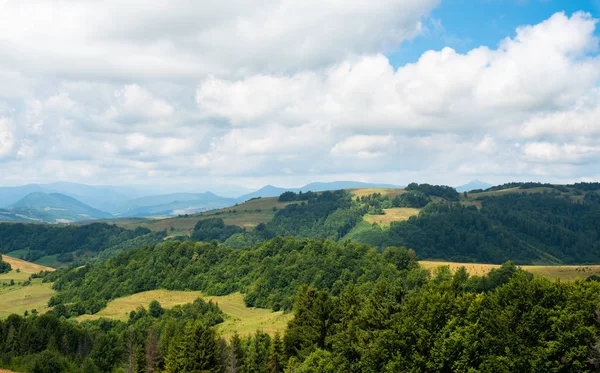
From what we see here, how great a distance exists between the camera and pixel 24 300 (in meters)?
179

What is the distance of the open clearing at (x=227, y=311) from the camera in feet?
374

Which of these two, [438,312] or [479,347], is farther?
[438,312]

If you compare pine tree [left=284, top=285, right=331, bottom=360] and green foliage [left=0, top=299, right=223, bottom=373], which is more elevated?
pine tree [left=284, top=285, right=331, bottom=360]

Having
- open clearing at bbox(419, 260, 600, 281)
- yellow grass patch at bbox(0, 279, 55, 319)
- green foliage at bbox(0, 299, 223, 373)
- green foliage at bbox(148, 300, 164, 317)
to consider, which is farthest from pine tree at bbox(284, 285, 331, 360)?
yellow grass patch at bbox(0, 279, 55, 319)

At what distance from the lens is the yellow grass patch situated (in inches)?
6496

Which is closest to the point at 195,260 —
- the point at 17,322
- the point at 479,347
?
the point at 17,322

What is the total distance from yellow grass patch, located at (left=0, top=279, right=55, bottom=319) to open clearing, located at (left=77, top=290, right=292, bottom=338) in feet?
95.2

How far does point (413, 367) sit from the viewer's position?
48750mm

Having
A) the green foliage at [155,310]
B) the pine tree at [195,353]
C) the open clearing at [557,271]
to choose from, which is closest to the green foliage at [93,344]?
the pine tree at [195,353]

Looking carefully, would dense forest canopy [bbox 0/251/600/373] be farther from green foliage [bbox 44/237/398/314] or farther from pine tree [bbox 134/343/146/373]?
green foliage [bbox 44/237/398/314]

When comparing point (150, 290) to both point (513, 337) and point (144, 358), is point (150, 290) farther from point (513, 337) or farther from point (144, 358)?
point (513, 337)

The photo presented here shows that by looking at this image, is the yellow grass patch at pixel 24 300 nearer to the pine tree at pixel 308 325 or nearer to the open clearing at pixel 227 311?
the open clearing at pixel 227 311

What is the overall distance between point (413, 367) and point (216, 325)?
83.8m

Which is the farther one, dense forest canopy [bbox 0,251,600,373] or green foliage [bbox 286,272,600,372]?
dense forest canopy [bbox 0,251,600,373]
